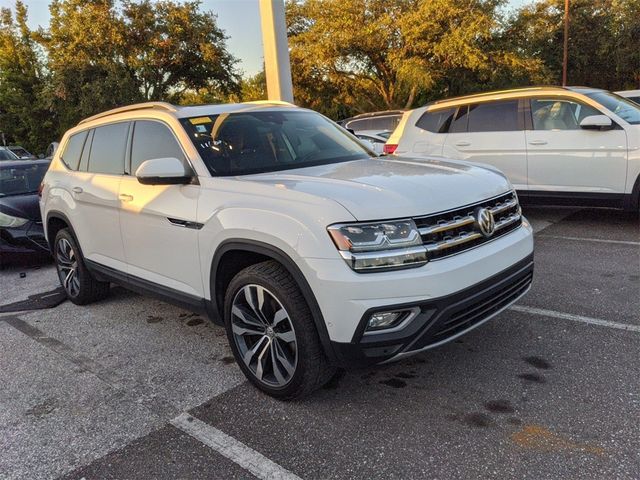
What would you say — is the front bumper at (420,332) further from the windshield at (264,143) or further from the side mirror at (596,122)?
the side mirror at (596,122)

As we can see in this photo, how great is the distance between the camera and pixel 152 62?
1066 inches

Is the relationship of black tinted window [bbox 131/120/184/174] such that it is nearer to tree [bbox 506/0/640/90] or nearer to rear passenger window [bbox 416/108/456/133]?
rear passenger window [bbox 416/108/456/133]

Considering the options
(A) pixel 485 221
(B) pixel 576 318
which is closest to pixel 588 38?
(B) pixel 576 318

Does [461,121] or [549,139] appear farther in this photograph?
[461,121]

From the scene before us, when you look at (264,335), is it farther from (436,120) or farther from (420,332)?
(436,120)

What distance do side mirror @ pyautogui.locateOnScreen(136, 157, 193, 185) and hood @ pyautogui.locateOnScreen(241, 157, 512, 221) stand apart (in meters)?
0.43

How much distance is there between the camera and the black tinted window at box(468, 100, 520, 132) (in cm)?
735

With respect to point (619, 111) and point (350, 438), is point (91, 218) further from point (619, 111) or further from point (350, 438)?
point (619, 111)

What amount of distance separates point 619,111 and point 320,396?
18.5 ft

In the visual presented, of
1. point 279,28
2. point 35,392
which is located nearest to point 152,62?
point 279,28

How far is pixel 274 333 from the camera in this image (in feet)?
9.93

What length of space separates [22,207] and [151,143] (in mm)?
4218

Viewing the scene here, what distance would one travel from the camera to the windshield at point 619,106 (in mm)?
6438

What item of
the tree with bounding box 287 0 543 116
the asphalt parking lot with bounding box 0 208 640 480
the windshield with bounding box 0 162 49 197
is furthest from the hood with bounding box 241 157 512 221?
the tree with bounding box 287 0 543 116
